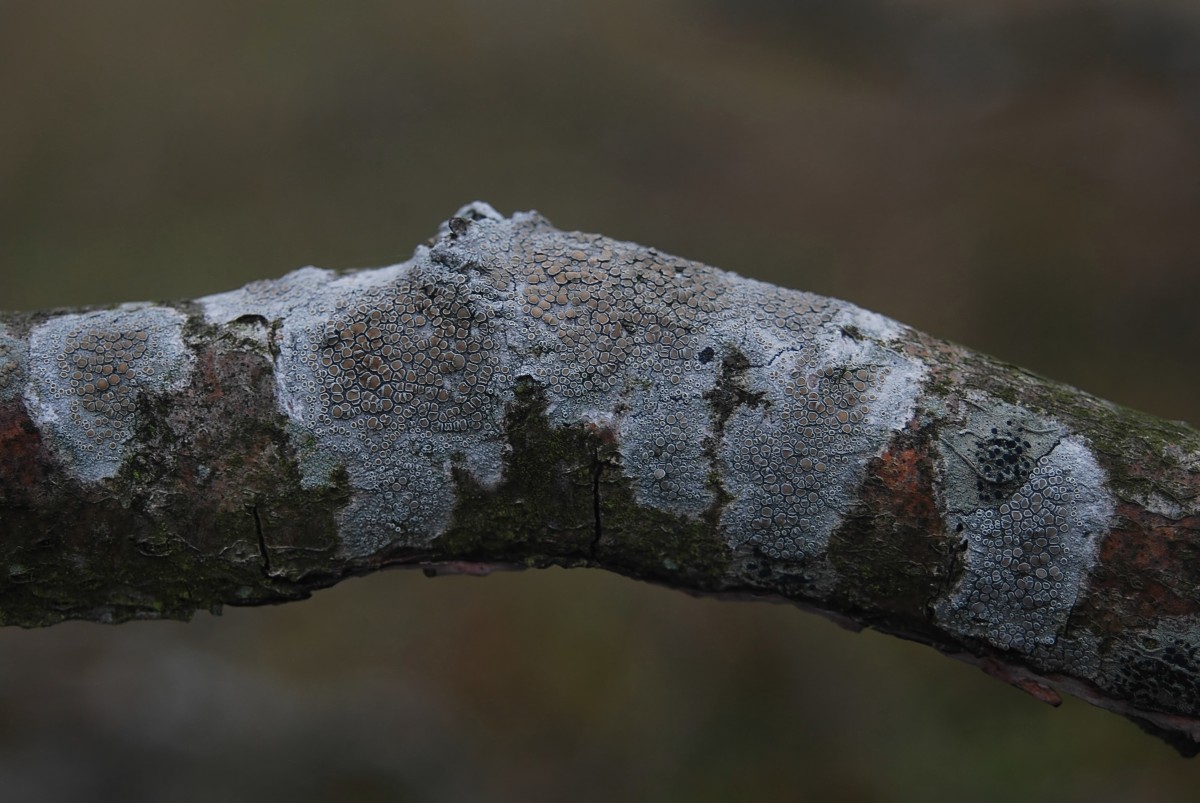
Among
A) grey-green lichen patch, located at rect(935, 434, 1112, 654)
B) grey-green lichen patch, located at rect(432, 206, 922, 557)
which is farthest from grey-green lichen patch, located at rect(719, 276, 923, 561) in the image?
grey-green lichen patch, located at rect(935, 434, 1112, 654)

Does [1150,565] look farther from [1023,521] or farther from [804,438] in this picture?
[804,438]

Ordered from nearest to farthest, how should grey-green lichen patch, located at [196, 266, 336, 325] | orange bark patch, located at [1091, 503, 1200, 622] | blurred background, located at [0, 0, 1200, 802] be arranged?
orange bark patch, located at [1091, 503, 1200, 622] < grey-green lichen patch, located at [196, 266, 336, 325] < blurred background, located at [0, 0, 1200, 802]

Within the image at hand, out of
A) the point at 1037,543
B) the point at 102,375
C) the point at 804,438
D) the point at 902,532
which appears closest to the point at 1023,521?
the point at 1037,543

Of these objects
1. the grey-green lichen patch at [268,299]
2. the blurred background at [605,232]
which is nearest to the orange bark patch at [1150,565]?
the grey-green lichen patch at [268,299]

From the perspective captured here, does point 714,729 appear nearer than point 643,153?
Yes

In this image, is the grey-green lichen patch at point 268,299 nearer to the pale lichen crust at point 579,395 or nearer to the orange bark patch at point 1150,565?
the pale lichen crust at point 579,395

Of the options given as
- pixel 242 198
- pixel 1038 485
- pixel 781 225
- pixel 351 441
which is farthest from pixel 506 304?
pixel 242 198

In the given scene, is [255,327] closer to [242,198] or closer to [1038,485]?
[1038,485]

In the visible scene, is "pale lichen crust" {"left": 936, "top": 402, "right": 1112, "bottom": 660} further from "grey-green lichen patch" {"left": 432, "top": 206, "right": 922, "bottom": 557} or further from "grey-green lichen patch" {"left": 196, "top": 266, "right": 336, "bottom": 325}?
"grey-green lichen patch" {"left": 196, "top": 266, "right": 336, "bottom": 325}
